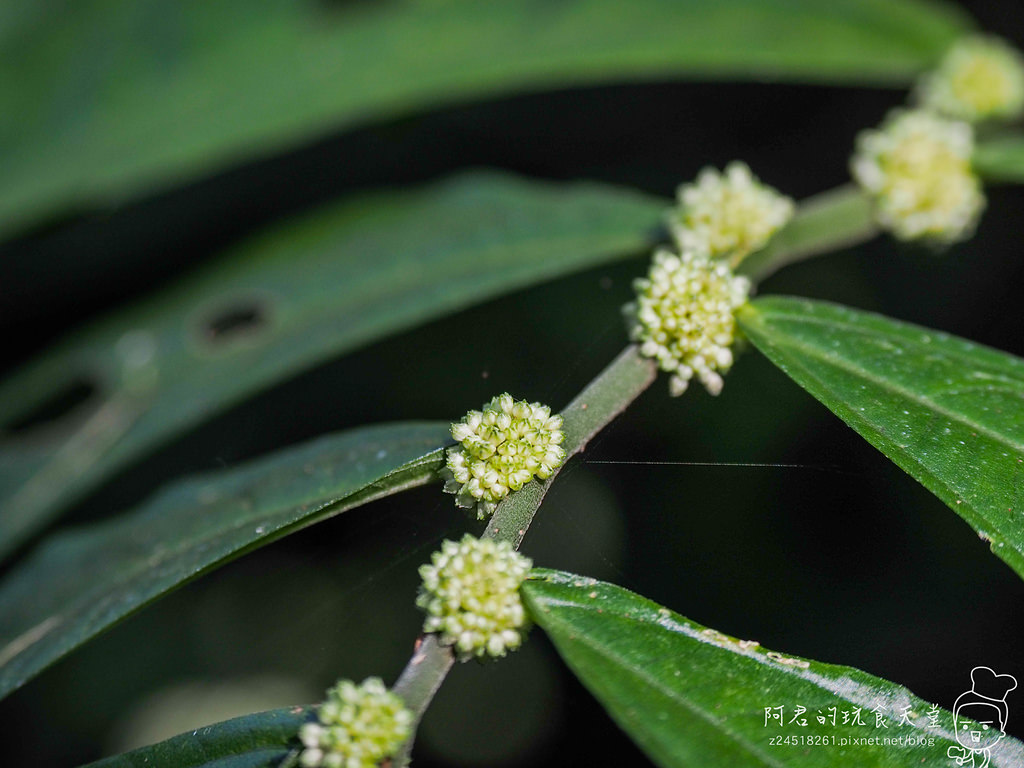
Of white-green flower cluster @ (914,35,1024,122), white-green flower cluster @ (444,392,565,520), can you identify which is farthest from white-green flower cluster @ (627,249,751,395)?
white-green flower cluster @ (914,35,1024,122)

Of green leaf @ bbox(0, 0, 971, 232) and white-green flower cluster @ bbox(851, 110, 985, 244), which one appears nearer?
white-green flower cluster @ bbox(851, 110, 985, 244)

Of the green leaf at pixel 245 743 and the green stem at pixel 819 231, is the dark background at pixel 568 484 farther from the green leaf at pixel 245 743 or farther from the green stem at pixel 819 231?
the green leaf at pixel 245 743

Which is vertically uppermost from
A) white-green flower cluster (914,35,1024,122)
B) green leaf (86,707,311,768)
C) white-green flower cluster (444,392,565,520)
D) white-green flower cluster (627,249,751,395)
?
white-green flower cluster (914,35,1024,122)

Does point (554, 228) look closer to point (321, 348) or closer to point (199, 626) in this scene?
point (321, 348)

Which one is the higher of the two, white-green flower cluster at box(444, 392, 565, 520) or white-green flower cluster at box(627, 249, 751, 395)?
white-green flower cluster at box(627, 249, 751, 395)

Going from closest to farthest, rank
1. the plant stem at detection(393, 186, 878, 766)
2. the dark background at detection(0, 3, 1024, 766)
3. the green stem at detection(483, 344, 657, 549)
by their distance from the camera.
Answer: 1. the plant stem at detection(393, 186, 878, 766)
2. the green stem at detection(483, 344, 657, 549)
3. the dark background at detection(0, 3, 1024, 766)

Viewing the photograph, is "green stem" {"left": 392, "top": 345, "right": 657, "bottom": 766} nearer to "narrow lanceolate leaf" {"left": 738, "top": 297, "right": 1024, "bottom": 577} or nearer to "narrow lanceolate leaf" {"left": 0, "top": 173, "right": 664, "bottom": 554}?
"narrow lanceolate leaf" {"left": 738, "top": 297, "right": 1024, "bottom": 577}

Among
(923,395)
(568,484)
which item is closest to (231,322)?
(568,484)
